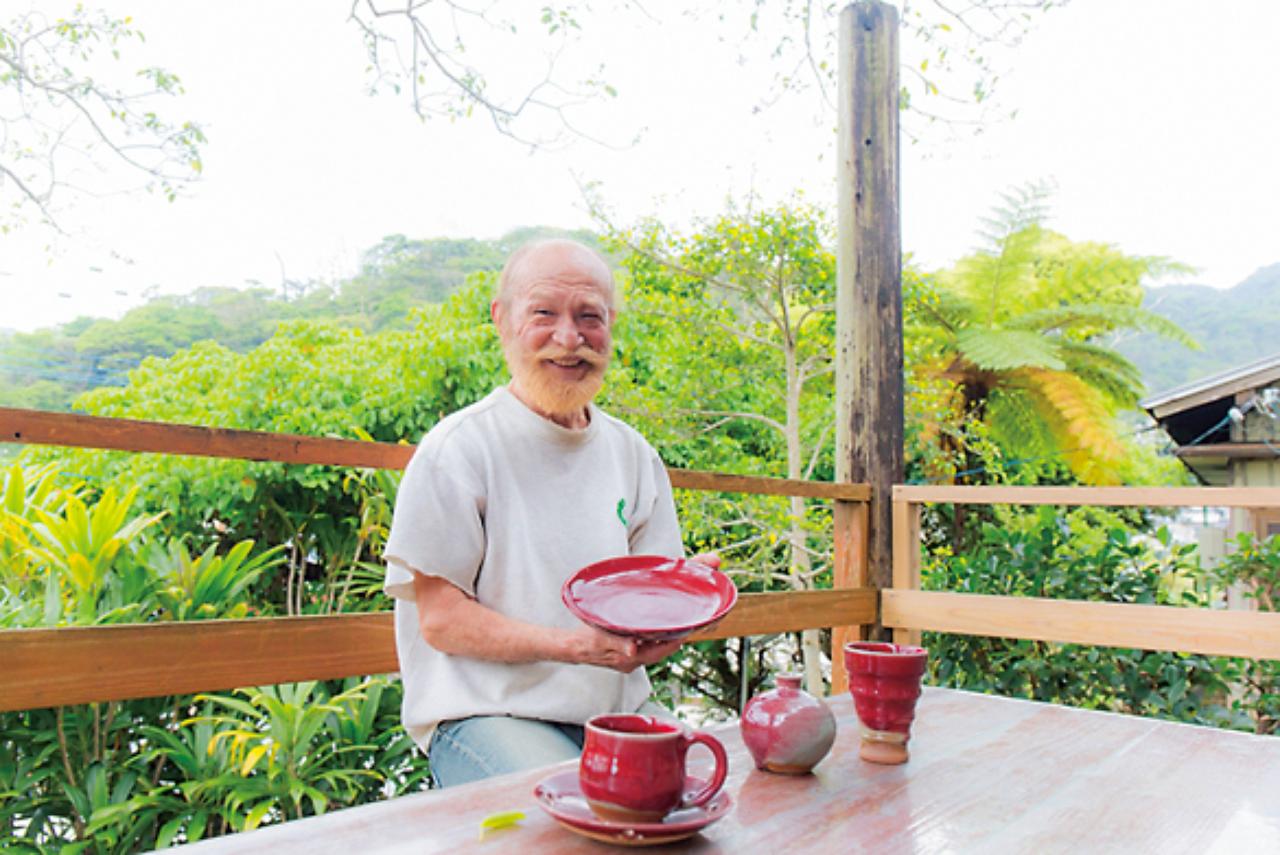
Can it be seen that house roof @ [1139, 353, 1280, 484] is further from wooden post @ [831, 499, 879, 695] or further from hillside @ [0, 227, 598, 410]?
hillside @ [0, 227, 598, 410]

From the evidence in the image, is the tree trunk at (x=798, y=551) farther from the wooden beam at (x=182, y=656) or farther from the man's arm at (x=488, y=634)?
the man's arm at (x=488, y=634)

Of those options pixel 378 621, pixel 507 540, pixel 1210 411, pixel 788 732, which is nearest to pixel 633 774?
pixel 788 732

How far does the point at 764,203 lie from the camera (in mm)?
6289

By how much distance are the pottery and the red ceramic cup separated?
1.05 feet

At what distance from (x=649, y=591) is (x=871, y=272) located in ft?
6.24

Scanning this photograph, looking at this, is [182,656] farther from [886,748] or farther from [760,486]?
[760,486]

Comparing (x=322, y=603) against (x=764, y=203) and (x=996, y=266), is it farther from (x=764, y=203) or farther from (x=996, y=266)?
(x=996, y=266)

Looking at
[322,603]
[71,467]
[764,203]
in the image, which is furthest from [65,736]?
[764,203]

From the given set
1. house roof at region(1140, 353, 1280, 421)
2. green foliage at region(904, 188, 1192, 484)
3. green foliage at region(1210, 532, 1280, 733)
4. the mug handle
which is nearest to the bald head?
the mug handle

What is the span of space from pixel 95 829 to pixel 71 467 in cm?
406

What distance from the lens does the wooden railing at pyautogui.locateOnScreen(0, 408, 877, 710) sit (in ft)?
3.99

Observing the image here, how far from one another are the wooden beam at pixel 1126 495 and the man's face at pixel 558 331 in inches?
52.1

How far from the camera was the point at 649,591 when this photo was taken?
111cm

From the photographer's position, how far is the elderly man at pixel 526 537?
1231 mm
